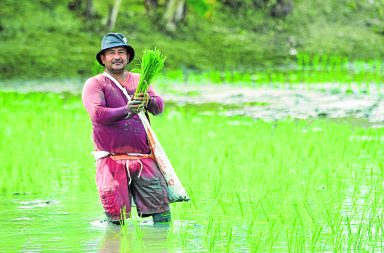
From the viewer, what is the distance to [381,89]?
79.8 feet

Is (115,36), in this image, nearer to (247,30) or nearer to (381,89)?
(381,89)

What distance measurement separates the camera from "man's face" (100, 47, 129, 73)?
30.1ft

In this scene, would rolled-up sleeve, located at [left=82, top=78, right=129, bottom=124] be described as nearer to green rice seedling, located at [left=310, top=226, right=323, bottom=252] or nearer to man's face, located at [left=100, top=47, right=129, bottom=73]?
man's face, located at [left=100, top=47, right=129, bottom=73]

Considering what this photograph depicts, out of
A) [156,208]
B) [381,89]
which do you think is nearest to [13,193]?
[156,208]

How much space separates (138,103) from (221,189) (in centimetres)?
221

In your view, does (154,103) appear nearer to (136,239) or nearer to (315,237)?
(136,239)

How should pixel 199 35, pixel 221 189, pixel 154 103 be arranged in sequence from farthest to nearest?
1. pixel 199 35
2. pixel 221 189
3. pixel 154 103

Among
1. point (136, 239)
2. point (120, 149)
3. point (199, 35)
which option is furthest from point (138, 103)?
point (199, 35)

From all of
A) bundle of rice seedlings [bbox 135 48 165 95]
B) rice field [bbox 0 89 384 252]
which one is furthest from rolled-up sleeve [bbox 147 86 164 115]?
rice field [bbox 0 89 384 252]

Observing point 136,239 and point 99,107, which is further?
point 99,107

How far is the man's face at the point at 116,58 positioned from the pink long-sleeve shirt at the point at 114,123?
0.11 meters

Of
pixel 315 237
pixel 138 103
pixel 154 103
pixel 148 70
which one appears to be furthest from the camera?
pixel 154 103

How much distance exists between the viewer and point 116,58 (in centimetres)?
918

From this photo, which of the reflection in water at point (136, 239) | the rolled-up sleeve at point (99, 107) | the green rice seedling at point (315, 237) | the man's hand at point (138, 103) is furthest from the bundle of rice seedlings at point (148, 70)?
the green rice seedling at point (315, 237)
